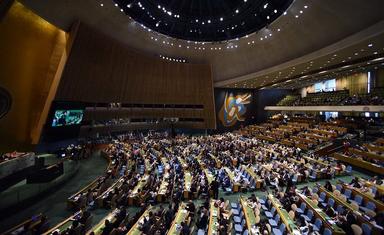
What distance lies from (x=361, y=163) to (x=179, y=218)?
13.5 metres

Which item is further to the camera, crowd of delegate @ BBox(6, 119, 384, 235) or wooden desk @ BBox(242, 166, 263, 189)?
wooden desk @ BBox(242, 166, 263, 189)

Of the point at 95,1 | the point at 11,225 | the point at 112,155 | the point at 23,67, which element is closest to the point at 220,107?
the point at 112,155

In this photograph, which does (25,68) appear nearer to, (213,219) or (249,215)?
(213,219)

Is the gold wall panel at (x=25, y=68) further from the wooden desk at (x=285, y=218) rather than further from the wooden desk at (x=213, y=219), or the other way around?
the wooden desk at (x=285, y=218)

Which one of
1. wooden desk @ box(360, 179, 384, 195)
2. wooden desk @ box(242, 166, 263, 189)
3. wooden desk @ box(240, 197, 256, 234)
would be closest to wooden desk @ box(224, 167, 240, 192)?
wooden desk @ box(242, 166, 263, 189)

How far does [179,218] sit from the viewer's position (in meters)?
9.10

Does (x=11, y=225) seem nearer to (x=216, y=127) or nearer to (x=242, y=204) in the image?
(x=242, y=204)

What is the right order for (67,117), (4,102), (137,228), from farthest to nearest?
(67,117) → (4,102) → (137,228)

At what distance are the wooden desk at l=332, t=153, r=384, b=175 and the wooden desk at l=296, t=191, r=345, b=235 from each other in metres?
7.47

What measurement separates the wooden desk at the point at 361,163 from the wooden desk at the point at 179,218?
40.7 ft

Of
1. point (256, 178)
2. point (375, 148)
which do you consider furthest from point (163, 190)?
point (375, 148)

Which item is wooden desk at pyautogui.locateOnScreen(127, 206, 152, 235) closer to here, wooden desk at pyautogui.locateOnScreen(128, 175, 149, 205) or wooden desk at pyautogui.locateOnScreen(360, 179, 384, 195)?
wooden desk at pyautogui.locateOnScreen(128, 175, 149, 205)

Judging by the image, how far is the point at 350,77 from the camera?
30.9 m

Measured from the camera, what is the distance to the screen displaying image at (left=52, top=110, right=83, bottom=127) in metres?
17.0
